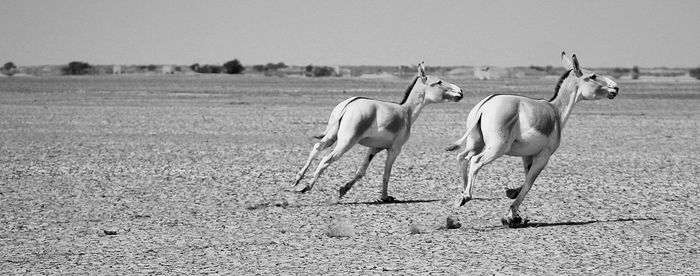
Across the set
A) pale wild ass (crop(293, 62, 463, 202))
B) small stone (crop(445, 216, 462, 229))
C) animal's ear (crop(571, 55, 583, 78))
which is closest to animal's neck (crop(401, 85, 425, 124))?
pale wild ass (crop(293, 62, 463, 202))

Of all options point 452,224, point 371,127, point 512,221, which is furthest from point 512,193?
point 371,127

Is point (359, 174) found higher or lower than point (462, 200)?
lower

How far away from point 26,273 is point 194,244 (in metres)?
2.19

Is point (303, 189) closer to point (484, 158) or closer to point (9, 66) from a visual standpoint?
point (484, 158)

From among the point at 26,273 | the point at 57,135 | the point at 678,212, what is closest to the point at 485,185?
the point at 678,212

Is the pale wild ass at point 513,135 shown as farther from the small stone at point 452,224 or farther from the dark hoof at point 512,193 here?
the small stone at point 452,224

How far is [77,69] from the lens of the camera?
454ft

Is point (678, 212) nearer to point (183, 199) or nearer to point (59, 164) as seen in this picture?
point (183, 199)

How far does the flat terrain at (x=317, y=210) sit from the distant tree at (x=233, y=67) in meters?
111

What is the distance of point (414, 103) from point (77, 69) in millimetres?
125176

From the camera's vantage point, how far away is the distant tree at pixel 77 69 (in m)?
136

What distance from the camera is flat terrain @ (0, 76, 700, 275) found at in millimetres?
12047

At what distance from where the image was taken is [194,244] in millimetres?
13094

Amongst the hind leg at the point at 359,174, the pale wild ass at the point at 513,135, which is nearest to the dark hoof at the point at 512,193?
the pale wild ass at the point at 513,135
